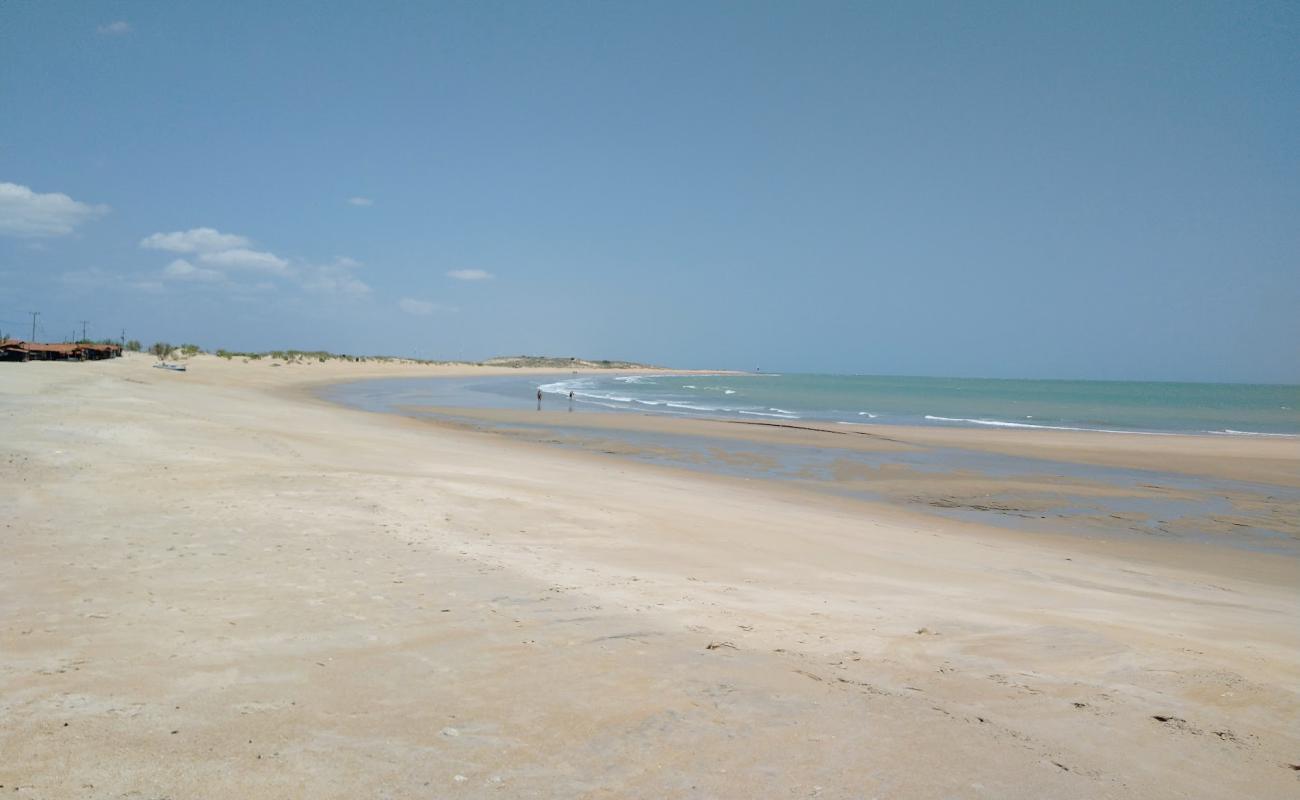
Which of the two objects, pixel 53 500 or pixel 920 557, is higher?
pixel 53 500

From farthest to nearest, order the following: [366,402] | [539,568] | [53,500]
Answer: [366,402] → [53,500] → [539,568]

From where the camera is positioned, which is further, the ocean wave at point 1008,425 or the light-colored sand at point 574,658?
the ocean wave at point 1008,425

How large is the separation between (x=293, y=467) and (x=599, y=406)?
31.9 metres

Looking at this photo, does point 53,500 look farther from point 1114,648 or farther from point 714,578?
point 1114,648

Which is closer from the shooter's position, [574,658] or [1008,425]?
[574,658]

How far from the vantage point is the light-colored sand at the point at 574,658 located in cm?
354

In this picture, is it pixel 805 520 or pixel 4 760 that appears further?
pixel 805 520

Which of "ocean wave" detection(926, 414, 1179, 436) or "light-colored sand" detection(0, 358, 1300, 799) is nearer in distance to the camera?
"light-colored sand" detection(0, 358, 1300, 799)

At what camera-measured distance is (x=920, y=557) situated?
9820mm

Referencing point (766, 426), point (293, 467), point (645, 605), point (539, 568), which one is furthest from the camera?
point (766, 426)

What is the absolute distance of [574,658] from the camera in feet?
16.1

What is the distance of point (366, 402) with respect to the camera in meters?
37.7

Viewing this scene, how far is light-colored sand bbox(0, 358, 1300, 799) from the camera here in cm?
354

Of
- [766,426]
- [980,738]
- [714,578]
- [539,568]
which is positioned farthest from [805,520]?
[766,426]
